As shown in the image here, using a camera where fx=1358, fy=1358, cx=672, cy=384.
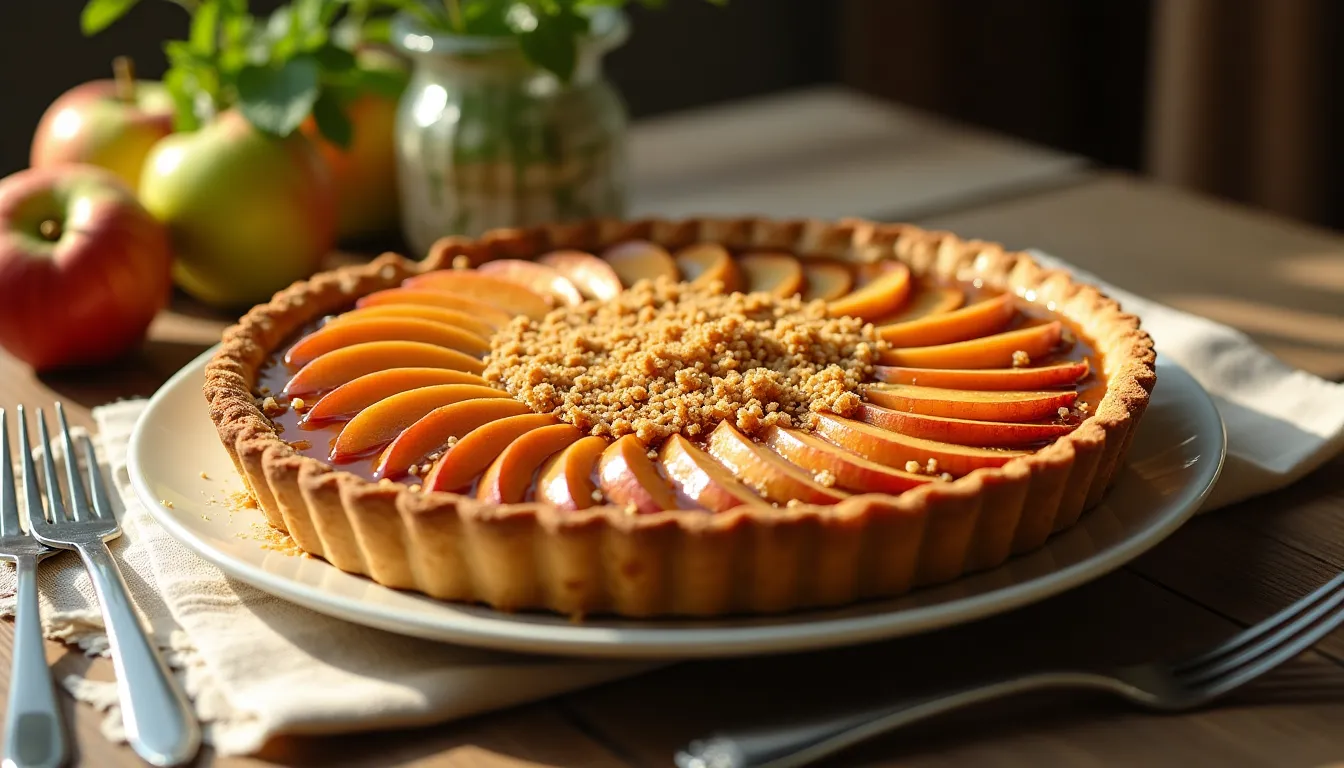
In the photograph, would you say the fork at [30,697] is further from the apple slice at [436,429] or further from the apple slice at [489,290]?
the apple slice at [489,290]

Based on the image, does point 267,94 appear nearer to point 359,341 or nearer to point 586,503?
point 359,341

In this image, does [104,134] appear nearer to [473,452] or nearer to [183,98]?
[183,98]

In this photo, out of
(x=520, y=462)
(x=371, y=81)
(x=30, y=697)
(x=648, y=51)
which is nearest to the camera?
(x=30, y=697)

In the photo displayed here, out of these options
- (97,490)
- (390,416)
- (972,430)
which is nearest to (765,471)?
(972,430)

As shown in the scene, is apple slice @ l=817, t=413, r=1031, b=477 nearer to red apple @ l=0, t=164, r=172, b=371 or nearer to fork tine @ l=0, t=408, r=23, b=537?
fork tine @ l=0, t=408, r=23, b=537

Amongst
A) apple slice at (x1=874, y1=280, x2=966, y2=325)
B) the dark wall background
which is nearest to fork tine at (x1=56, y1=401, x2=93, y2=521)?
apple slice at (x1=874, y1=280, x2=966, y2=325)
